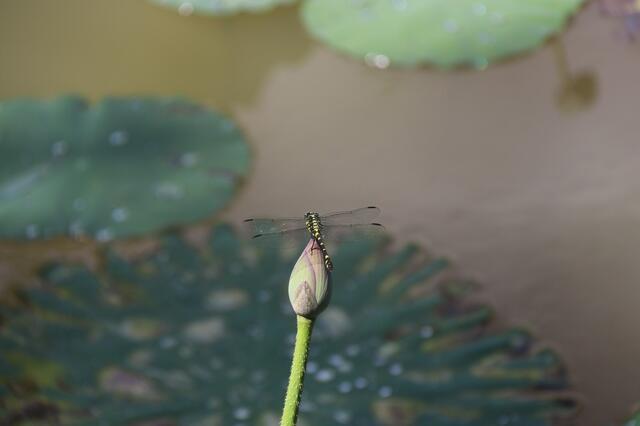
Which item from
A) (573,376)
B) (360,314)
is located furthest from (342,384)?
(573,376)

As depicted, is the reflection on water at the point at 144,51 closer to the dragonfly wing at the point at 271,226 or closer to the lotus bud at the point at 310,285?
the dragonfly wing at the point at 271,226

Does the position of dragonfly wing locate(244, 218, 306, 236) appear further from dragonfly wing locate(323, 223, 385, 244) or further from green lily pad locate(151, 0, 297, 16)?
green lily pad locate(151, 0, 297, 16)

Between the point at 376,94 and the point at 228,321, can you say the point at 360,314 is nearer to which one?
the point at 228,321

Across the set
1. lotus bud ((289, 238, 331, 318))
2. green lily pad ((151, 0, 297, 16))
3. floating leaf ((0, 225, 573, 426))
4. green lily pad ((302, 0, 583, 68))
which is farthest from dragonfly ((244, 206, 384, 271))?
green lily pad ((151, 0, 297, 16))

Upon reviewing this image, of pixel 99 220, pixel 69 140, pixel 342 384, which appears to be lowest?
pixel 342 384

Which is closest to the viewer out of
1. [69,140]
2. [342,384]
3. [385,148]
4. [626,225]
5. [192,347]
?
[342,384]

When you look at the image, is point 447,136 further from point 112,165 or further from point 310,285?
point 310,285
